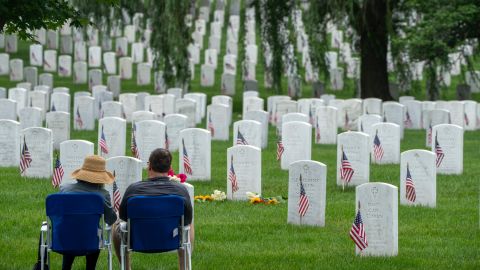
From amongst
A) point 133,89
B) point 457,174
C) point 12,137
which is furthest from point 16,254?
point 133,89

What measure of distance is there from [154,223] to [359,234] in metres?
2.67

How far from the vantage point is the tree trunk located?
29812 millimetres

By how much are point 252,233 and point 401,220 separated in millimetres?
1970

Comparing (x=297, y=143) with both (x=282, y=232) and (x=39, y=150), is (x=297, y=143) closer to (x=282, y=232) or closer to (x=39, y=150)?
(x=39, y=150)

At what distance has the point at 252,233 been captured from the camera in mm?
14695

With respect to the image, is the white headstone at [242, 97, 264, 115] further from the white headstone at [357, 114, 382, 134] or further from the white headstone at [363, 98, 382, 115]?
the white headstone at [357, 114, 382, 134]

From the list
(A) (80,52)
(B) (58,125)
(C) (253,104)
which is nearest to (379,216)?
(B) (58,125)

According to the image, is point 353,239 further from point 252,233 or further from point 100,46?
point 100,46

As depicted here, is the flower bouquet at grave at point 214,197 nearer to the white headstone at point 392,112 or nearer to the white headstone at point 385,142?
the white headstone at point 385,142

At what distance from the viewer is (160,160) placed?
1158 centimetres

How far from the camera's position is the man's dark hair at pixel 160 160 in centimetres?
1157

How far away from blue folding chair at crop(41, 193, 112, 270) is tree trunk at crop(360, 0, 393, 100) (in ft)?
59.8

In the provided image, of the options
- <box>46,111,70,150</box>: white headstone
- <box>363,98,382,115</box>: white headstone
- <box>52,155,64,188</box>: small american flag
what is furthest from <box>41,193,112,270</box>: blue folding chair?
<box>363,98,382,115</box>: white headstone

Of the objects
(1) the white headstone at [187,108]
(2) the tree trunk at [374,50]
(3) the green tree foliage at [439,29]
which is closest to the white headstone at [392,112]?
(3) the green tree foliage at [439,29]
